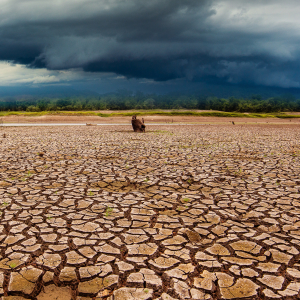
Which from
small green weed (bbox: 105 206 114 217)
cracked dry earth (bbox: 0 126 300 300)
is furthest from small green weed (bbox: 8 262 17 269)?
small green weed (bbox: 105 206 114 217)

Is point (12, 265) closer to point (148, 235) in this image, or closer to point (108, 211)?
point (148, 235)

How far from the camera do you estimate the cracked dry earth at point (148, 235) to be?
2.82m

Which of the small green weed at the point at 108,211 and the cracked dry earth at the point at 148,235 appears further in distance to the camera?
the small green weed at the point at 108,211

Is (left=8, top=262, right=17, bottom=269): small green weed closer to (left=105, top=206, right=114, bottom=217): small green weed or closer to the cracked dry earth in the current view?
the cracked dry earth

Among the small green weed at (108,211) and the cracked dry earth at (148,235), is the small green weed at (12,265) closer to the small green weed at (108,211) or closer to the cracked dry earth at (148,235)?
the cracked dry earth at (148,235)

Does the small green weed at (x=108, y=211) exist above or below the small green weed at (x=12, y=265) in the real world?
above

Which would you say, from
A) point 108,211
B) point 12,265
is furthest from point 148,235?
point 12,265

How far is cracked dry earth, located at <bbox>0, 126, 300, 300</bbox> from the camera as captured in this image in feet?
9.25

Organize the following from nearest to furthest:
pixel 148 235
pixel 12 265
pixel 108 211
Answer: pixel 12 265 → pixel 148 235 → pixel 108 211

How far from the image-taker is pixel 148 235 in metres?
3.91

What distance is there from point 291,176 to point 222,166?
204 centimetres

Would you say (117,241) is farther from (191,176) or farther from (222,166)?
(222,166)

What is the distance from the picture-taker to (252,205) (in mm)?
5191

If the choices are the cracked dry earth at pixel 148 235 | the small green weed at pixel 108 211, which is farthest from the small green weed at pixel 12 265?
the small green weed at pixel 108 211
